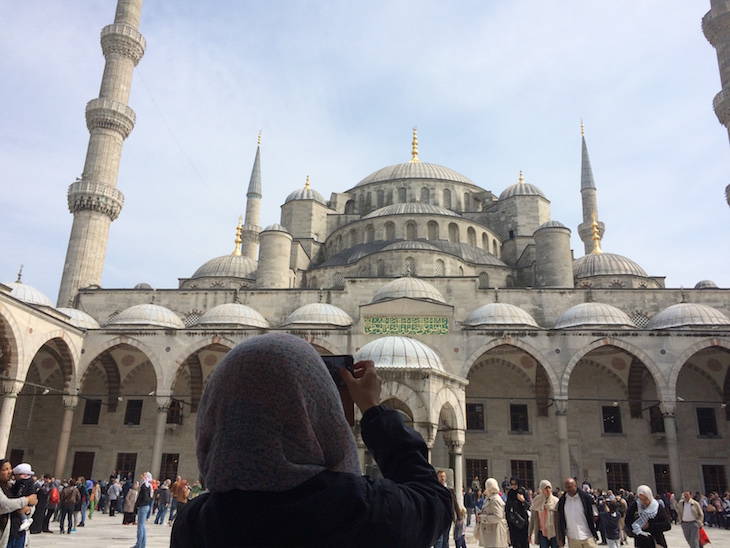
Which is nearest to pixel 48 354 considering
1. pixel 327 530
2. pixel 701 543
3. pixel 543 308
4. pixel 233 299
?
pixel 233 299

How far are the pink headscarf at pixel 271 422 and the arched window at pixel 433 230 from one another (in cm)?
2198

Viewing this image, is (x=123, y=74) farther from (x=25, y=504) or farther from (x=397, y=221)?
(x=25, y=504)

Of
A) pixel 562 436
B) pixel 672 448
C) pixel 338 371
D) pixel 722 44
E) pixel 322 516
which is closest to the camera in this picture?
pixel 322 516

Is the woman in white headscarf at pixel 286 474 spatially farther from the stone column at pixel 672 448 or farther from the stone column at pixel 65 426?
the stone column at pixel 65 426

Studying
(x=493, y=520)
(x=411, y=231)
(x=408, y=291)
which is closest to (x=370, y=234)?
(x=411, y=231)

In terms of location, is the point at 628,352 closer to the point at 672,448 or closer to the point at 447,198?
the point at 672,448

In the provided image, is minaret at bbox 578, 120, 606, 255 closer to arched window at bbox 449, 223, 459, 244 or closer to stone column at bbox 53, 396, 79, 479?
arched window at bbox 449, 223, 459, 244

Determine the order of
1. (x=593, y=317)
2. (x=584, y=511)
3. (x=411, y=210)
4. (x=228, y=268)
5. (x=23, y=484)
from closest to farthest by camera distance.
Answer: (x=23, y=484) < (x=584, y=511) < (x=593, y=317) < (x=411, y=210) < (x=228, y=268)

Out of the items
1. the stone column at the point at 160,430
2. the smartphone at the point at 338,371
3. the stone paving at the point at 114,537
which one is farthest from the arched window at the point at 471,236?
the smartphone at the point at 338,371

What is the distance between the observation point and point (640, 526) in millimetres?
4766

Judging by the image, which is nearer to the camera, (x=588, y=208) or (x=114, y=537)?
(x=114, y=537)

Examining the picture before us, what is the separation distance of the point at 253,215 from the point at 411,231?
33.4 ft

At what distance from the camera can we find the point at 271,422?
978 millimetres

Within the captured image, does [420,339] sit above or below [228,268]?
below
